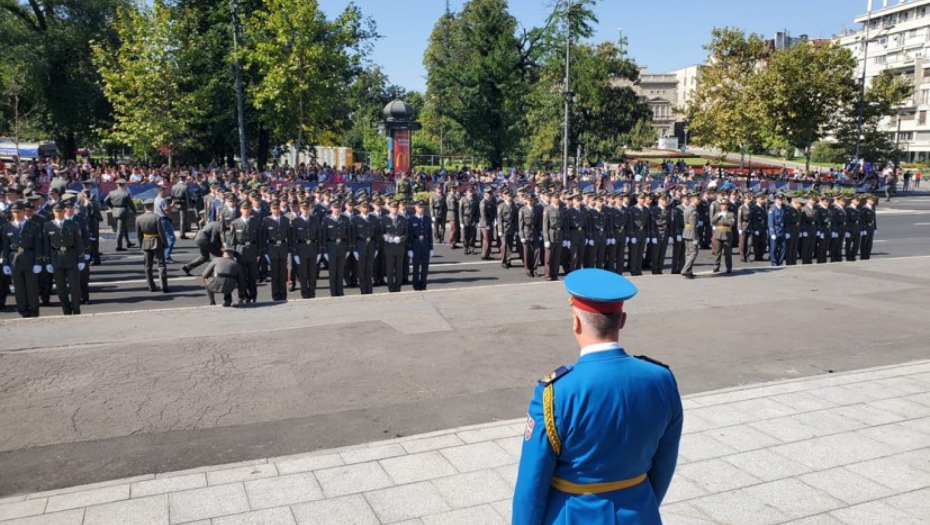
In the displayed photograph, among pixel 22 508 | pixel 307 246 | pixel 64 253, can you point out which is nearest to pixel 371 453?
pixel 22 508

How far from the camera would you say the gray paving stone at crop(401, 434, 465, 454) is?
6004 millimetres

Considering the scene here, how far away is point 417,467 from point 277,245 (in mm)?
8251

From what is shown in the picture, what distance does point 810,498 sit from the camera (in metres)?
5.16

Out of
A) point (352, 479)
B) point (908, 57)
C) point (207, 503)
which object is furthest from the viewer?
point (908, 57)

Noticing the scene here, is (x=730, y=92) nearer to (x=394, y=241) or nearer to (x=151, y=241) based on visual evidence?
(x=394, y=241)

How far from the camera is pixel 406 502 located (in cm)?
505

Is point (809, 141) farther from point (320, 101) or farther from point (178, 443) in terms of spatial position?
point (178, 443)

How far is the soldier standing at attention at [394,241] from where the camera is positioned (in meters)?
13.9

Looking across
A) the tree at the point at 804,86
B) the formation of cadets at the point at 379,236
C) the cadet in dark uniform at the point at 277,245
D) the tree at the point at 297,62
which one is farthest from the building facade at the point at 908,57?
the cadet in dark uniform at the point at 277,245

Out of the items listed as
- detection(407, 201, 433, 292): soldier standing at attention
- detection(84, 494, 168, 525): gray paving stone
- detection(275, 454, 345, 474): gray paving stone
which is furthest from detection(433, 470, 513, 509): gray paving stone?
detection(407, 201, 433, 292): soldier standing at attention

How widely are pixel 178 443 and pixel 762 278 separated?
12.9m

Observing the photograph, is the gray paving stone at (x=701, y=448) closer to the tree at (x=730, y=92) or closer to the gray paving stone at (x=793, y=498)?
the gray paving stone at (x=793, y=498)

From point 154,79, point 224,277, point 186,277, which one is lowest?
point 186,277

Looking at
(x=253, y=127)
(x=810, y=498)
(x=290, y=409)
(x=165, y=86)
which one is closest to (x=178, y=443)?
(x=290, y=409)
